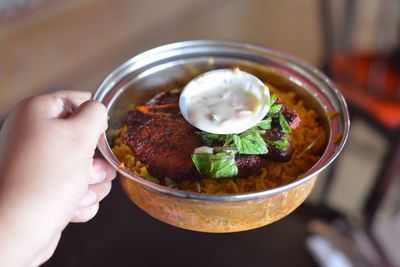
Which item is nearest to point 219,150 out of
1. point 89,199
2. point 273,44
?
point 89,199

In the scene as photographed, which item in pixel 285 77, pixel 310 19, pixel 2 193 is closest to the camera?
pixel 2 193

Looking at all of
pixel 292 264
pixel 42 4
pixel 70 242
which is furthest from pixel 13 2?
pixel 292 264

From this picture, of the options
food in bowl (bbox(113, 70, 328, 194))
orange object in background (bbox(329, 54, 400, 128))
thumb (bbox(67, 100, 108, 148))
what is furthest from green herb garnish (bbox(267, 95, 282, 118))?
orange object in background (bbox(329, 54, 400, 128))

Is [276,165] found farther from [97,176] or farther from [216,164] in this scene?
[97,176]

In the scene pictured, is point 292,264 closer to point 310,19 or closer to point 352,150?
point 352,150

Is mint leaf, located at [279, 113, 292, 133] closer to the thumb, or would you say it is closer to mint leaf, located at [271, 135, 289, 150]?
mint leaf, located at [271, 135, 289, 150]

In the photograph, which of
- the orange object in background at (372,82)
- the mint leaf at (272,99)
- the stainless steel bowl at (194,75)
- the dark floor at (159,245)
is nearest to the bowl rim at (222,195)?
the stainless steel bowl at (194,75)
